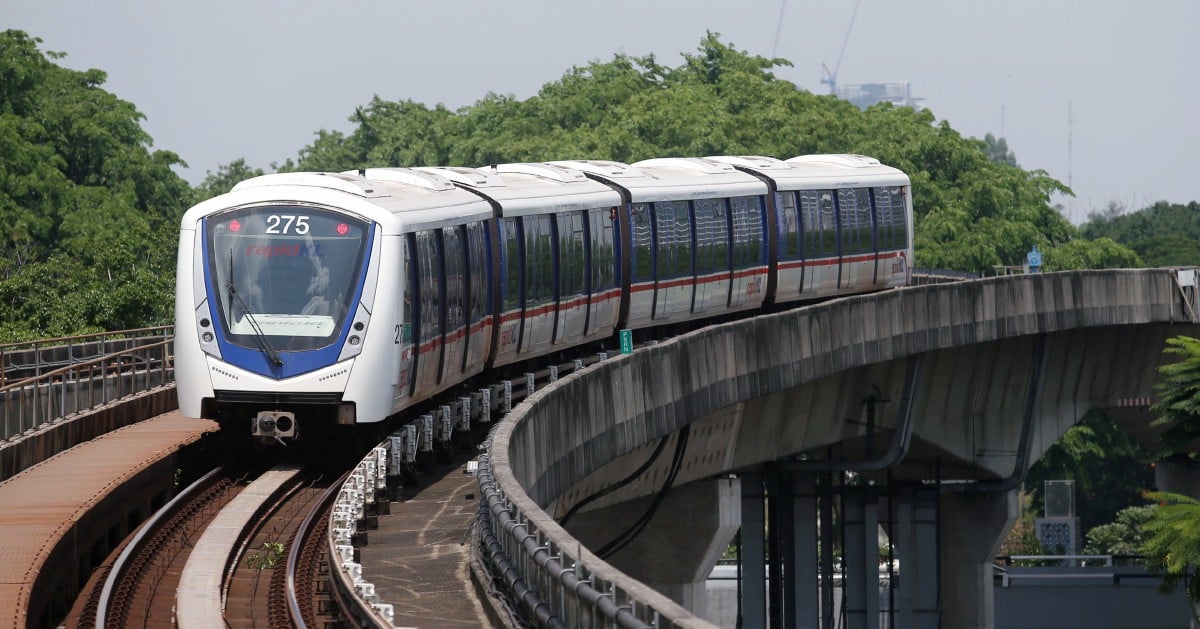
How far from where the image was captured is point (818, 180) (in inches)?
1590

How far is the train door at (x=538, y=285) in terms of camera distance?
27484 mm

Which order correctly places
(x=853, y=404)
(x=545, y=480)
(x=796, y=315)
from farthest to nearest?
(x=853, y=404), (x=796, y=315), (x=545, y=480)

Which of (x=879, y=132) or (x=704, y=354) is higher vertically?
(x=879, y=132)

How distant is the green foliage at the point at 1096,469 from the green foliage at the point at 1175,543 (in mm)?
38965

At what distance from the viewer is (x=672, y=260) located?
3428 cm

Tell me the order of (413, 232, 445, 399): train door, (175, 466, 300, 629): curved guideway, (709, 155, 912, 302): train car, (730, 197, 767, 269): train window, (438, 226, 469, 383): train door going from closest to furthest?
1. (175, 466, 300, 629): curved guideway
2. (413, 232, 445, 399): train door
3. (438, 226, 469, 383): train door
4. (730, 197, 767, 269): train window
5. (709, 155, 912, 302): train car

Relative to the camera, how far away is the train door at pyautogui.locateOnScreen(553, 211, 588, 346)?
2917 cm

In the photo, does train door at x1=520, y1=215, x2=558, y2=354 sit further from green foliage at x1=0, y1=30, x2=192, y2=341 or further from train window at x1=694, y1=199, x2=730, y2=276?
green foliage at x1=0, y1=30, x2=192, y2=341

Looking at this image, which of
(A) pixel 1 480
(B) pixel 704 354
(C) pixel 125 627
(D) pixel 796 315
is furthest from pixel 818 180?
(C) pixel 125 627

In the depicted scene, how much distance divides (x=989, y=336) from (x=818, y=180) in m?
4.75

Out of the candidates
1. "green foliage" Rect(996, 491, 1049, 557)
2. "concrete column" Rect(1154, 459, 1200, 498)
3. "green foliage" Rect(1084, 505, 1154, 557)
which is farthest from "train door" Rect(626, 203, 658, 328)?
"green foliage" Rect(1084, 505, 1154, 557)

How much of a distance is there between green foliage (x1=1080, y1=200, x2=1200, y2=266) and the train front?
320ft

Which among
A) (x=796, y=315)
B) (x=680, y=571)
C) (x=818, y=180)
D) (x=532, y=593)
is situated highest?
(x=818, y=180)

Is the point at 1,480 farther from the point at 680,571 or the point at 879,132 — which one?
the point at 879,132
